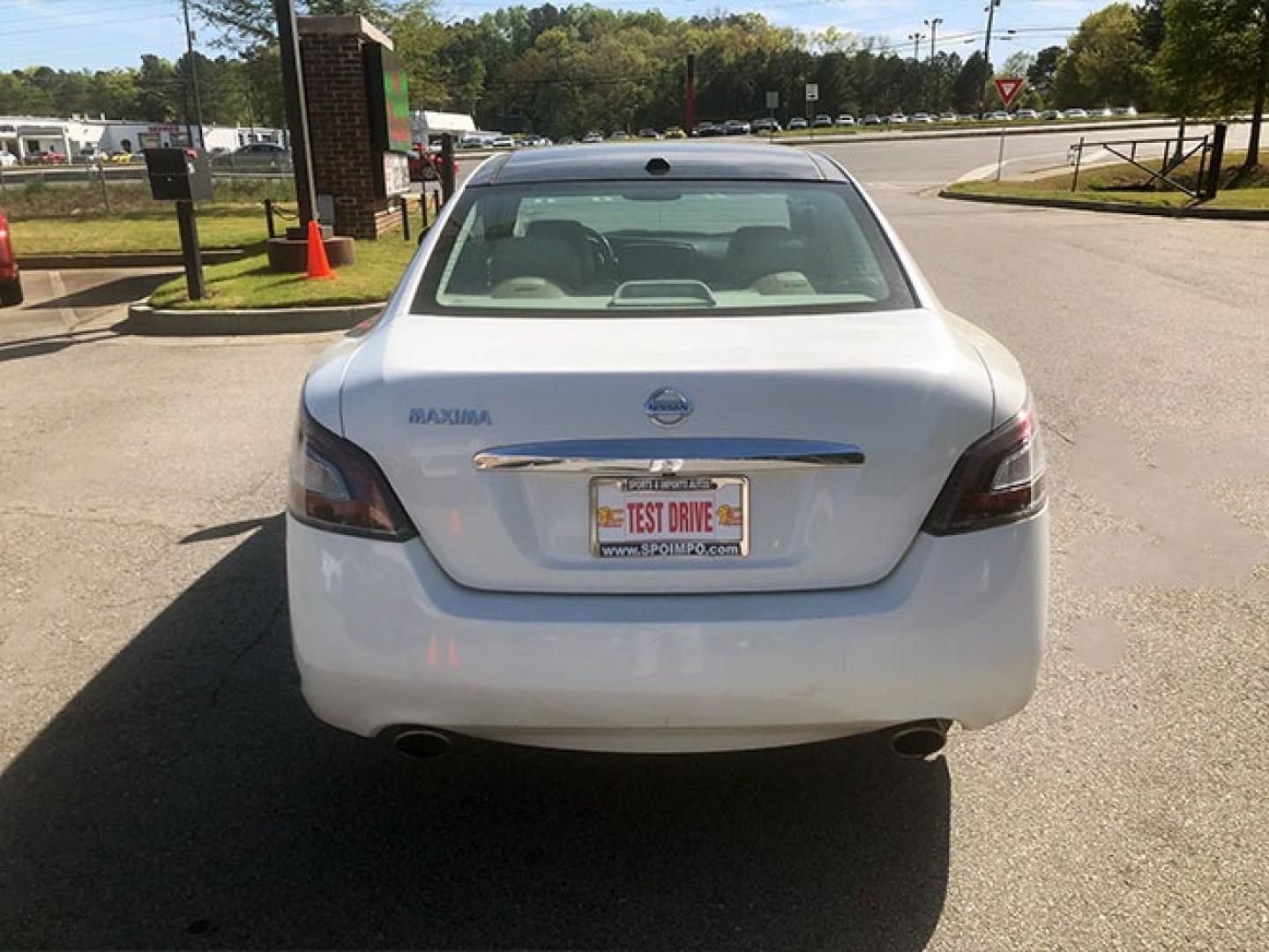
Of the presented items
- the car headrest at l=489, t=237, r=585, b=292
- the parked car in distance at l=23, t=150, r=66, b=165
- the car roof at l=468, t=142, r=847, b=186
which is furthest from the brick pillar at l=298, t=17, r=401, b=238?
the parked car in distance at l=23, t=150, r=66, b=165

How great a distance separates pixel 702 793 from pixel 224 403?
5.48 m

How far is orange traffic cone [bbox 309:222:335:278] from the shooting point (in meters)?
11.5

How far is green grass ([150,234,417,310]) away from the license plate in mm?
8583

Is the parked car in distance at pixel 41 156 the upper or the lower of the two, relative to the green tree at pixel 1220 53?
lower

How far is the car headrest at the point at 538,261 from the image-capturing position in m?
3.18

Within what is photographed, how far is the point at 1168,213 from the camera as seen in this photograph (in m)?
20.8

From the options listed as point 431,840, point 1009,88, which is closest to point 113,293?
point 431,840

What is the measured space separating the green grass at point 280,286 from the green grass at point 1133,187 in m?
16.8

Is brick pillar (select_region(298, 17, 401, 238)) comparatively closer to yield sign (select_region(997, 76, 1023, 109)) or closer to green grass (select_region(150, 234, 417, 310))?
green grass (select_region(150, 234, 417, 310))

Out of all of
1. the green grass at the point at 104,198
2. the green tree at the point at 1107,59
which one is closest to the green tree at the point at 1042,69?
the green tree at the point at 1107,59

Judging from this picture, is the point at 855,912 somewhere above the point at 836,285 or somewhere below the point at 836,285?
below

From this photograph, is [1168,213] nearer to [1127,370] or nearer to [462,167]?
[1127,370]

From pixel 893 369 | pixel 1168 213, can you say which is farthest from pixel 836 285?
pixel 1168 213

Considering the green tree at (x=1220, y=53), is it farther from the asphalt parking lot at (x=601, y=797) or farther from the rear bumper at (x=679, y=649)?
the rear bumper at (x=679, y=649)
